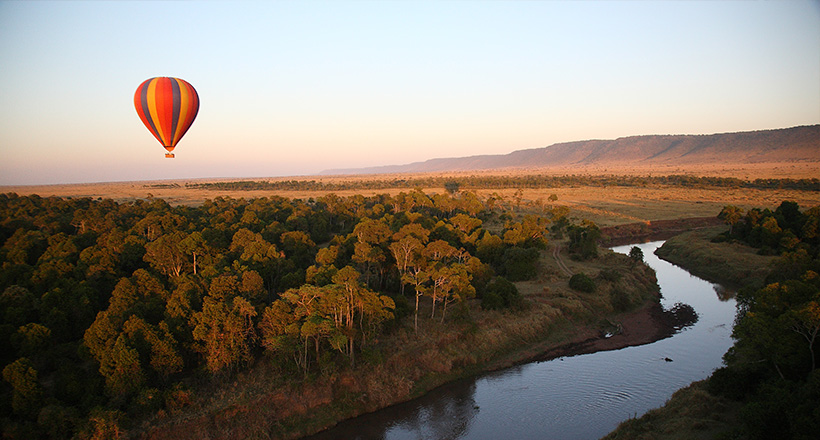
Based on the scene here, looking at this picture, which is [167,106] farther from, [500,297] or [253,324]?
[500,297]

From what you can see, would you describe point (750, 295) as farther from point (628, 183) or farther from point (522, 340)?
point (628, 183)

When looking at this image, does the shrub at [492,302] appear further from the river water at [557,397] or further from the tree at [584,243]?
the tree at [584,243]

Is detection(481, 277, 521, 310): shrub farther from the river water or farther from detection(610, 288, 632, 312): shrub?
detection(610, 288, 632, 312): shrub

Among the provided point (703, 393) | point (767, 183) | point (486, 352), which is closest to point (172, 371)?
point (486, 352)

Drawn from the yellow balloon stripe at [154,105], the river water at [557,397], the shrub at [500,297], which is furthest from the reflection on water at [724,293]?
the yellow balloon stripe at [154,105]

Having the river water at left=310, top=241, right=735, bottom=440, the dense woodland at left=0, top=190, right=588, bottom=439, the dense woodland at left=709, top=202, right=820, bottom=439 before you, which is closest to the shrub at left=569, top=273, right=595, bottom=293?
the dense woodland at left=0, top=190, right=588, bottom=439

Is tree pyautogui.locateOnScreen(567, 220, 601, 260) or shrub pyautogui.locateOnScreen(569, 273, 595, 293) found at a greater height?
tree pyautogui.locateOnScreen(567, 220, 601, 260)
